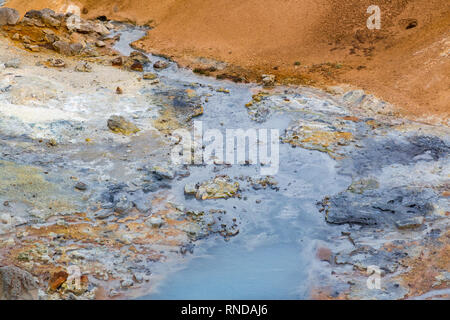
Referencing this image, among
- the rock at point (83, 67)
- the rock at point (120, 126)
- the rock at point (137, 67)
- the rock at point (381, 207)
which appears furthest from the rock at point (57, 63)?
the rock at point (381, 207)

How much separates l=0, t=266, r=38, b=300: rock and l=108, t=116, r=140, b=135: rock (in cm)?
412

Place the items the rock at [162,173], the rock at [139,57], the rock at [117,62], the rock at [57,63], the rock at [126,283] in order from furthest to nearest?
the rock at [139,57], the rock at [117,62], the rock at [57,63], the rock at [162,173], the rock at [126,283]

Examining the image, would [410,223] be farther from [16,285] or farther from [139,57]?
[139,57]

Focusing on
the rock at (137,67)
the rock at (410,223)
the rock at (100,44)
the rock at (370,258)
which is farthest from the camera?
the rock at (100,44)

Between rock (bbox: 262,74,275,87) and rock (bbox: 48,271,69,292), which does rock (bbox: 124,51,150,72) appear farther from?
rock (bbox: 48,271,69,292)

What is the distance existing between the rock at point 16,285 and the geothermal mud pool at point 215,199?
15 cm

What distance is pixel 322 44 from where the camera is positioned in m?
12.5

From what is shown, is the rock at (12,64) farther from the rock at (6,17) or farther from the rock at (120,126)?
the rock at (120,126)

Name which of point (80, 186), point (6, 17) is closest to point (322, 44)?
point (80, 186)

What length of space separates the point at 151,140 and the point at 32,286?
412 cm

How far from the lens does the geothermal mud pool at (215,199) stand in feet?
17.2

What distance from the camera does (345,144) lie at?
815 centimetres

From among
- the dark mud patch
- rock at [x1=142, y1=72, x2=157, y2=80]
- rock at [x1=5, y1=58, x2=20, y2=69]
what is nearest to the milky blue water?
the dark mud patch
